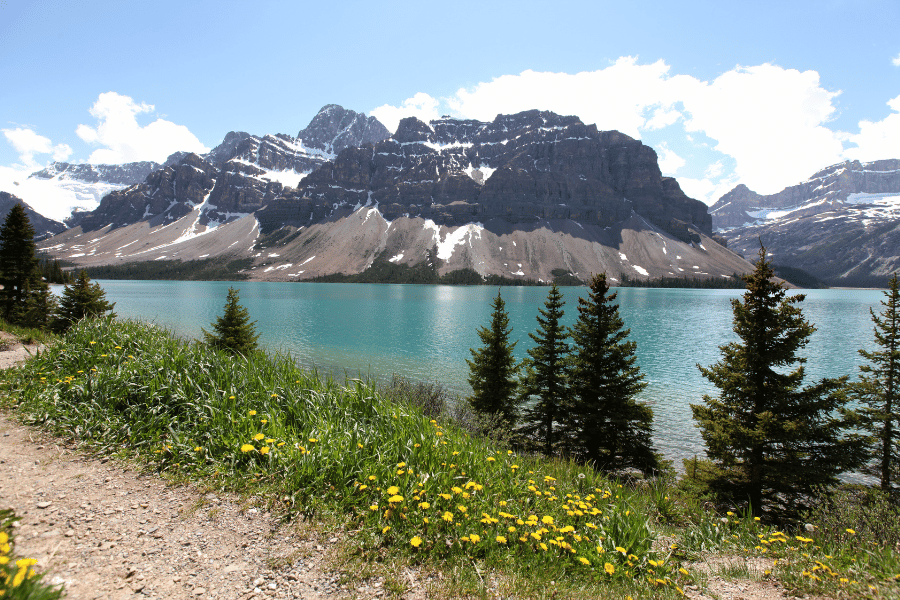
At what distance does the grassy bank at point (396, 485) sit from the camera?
5043 mm

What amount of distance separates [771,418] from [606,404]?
21.9ft

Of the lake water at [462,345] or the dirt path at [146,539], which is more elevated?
the dirt path at [146,539]

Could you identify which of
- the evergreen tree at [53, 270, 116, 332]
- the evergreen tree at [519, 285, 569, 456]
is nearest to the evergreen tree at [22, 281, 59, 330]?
the evergreen tree at [53, 270, 116, 332]

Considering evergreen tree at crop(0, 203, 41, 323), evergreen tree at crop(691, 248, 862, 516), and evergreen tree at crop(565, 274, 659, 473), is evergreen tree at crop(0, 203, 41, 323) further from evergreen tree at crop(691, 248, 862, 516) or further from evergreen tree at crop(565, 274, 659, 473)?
evergreen tree at crop(691, 248, 862, 516)

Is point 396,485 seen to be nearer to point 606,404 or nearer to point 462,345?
point 606,404

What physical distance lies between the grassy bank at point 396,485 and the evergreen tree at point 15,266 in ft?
120

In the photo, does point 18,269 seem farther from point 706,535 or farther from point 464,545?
point 706,535

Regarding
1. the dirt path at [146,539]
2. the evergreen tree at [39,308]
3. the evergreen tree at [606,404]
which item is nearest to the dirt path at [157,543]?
the dirt path at [146,539]

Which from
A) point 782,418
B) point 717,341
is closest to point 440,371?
point 782,418

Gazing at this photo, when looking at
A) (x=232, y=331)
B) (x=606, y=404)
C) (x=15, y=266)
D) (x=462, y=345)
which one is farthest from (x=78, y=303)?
(x=606, y=404)

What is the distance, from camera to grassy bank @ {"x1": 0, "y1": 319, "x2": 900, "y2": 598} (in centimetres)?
504

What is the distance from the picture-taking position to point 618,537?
19.4ft

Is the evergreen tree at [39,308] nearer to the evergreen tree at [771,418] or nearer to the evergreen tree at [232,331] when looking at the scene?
the evergreen tree at [232,331]

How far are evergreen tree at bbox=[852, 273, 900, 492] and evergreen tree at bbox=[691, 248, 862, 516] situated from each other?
6950 mm
